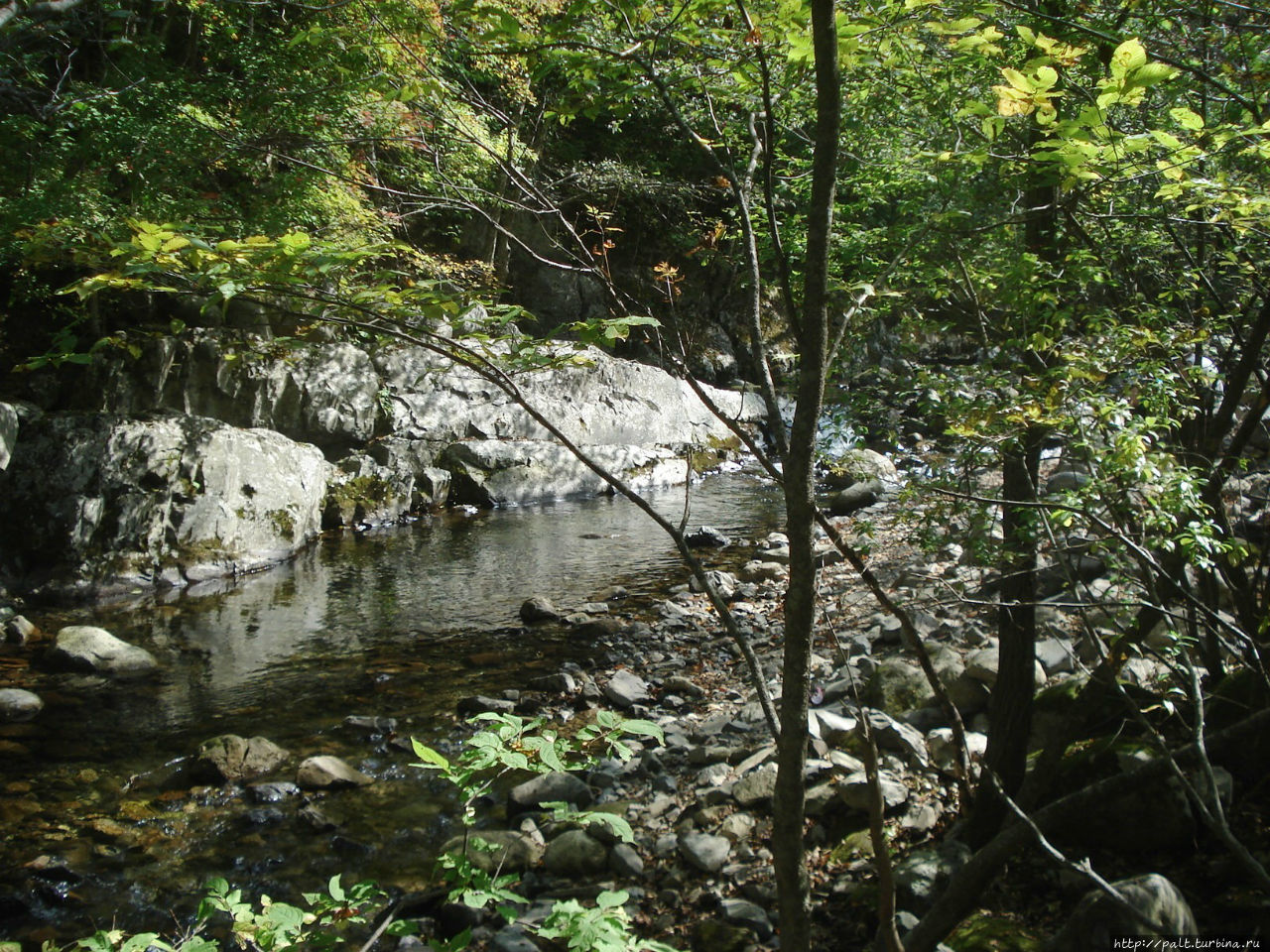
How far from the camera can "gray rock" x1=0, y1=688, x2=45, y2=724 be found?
625cm

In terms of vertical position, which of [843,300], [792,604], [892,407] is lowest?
[792,604]

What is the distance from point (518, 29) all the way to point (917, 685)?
15.4 feet

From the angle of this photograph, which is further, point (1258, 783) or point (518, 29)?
point (1258, 783)

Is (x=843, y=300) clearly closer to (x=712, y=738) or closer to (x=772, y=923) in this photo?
(x=772, y=923)

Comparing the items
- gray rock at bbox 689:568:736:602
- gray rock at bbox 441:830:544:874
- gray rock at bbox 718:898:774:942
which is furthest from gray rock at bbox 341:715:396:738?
gray rock at bbox 689:568:736:602

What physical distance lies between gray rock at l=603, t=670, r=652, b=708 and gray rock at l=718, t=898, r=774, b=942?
2.86 m

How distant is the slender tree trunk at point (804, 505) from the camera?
160cm

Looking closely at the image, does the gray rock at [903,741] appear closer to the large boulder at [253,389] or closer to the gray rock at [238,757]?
the gray rock at [238,757]

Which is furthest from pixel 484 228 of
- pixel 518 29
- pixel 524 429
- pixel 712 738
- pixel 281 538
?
pixel 518 29

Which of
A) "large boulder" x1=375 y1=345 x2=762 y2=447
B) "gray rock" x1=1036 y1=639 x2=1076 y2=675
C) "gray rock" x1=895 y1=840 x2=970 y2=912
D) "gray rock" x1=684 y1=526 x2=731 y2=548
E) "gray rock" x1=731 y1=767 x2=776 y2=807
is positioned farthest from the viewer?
"large boulder" x1=375 y1=345 x2=762 y2=447

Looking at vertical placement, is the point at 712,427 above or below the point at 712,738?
above

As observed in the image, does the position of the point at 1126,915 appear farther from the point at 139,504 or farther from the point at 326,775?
the point at 139,504

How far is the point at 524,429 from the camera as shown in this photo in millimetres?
17406

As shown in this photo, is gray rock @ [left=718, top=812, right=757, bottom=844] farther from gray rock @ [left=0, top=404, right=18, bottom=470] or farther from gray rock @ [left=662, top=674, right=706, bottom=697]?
gray rock @ [left=0, top=404, right=18, bottom=470]
